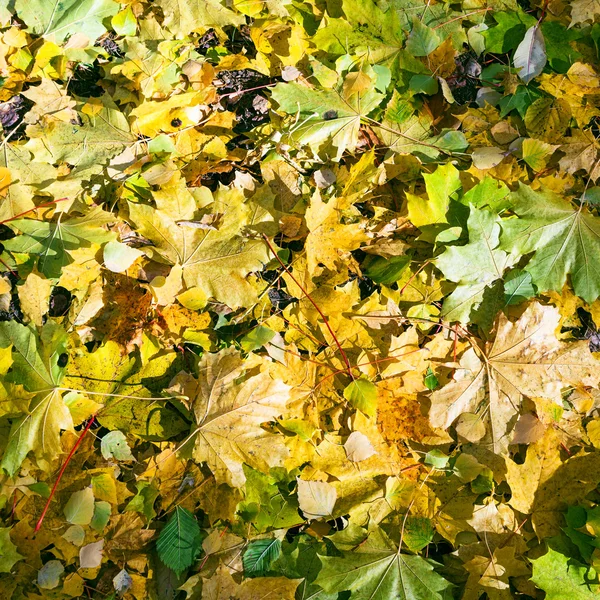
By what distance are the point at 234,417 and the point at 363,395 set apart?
423 mm

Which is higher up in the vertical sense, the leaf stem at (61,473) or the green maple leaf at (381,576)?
the leaf stem at (61,473)

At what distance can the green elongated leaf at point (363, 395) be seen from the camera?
5.76ft

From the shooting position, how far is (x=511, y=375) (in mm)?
1767

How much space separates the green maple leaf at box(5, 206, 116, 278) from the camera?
1783 millimetres

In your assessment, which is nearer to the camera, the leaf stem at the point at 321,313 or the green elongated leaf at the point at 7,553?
the green elongated leaf at the point at 7,553

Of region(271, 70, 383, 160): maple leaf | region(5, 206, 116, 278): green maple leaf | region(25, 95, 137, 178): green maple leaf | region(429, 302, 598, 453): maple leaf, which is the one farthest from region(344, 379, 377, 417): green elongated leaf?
region(25, 95, 137, 178): green maple leaf

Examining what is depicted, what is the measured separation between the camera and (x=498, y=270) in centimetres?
181

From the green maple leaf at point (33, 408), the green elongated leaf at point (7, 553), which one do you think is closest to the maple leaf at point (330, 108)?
the green maple leaf at point (33, 408)

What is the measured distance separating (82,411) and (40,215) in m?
0.69

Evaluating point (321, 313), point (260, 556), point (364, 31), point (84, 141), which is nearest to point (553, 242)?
point (321, 313)

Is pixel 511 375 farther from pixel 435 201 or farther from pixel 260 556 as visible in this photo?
pixel 260 556

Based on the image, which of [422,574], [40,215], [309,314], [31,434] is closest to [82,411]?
[31,434]

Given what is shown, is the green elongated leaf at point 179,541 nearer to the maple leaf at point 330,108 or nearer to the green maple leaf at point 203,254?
the green maple leaf at point 203,254

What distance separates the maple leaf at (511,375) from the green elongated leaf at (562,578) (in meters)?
0.36
